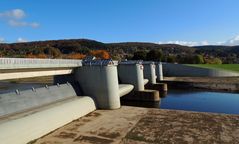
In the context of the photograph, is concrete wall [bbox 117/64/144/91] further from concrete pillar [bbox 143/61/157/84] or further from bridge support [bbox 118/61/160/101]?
concrete pillar [bbox 143/61/157/84]

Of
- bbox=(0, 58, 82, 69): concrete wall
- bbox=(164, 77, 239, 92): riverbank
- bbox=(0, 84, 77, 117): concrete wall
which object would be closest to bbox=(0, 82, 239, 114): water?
bbox=(164, 77, 239, 92): riverbank

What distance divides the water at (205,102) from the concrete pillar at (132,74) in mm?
3808

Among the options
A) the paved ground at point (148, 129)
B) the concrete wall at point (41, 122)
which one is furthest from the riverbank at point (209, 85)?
the concrete wall at point (41, 122)

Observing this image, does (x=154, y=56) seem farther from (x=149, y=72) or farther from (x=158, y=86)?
(x=158, y=86)

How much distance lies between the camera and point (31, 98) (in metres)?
18.1

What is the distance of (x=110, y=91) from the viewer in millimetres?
22719

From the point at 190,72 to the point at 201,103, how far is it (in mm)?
27239

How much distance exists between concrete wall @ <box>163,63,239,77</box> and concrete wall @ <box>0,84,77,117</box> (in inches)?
1593

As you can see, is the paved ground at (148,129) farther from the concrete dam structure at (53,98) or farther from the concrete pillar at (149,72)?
the concrete pillar at (149,72)

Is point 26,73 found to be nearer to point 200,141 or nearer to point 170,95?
point 200,141

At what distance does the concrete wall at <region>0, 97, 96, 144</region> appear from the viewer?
13.0m

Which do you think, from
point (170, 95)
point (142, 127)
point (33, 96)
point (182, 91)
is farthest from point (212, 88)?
point (33, 96)

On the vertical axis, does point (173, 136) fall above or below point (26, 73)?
below

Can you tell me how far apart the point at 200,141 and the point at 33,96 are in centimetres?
1153
